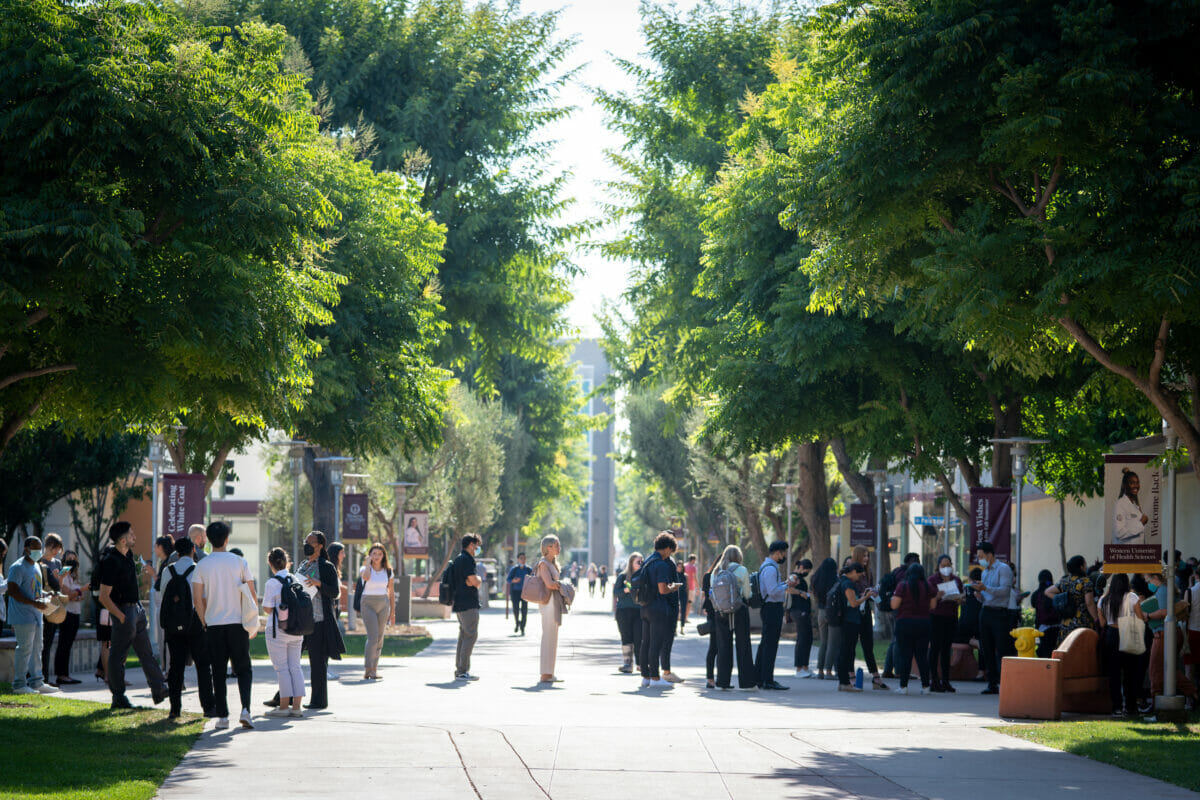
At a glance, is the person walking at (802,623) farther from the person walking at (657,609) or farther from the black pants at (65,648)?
the black pants at (65,648)

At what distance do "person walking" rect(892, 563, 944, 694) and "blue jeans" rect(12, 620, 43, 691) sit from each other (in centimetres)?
1022

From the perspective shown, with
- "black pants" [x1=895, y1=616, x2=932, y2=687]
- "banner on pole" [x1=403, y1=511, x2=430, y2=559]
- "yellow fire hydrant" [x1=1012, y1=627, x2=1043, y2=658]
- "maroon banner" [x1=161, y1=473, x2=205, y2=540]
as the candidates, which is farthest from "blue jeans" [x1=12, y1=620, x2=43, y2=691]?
"banner on pole" [x1=403, y1=511, x2=430, y2=559]

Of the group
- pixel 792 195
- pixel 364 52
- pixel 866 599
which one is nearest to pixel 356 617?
pixel 364 52

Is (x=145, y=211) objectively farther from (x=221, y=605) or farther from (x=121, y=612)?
(x=121, y=612)

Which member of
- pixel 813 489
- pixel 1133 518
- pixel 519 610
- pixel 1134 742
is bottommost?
pixel 519 610

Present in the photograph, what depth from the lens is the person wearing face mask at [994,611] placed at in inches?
782

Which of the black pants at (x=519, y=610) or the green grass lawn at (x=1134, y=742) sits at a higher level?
the green grass lawn at (x=1134, y=742)

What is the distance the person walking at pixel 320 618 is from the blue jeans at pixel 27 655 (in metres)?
3.21

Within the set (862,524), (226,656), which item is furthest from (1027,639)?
(862,524)

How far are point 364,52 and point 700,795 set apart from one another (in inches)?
1066

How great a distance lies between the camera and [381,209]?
25.1 metres

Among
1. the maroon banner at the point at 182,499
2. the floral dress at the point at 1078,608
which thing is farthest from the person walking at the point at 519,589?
the floral dress at the point at 1078,608

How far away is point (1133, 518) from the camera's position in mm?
15727

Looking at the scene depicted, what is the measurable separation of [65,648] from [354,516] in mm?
13295
